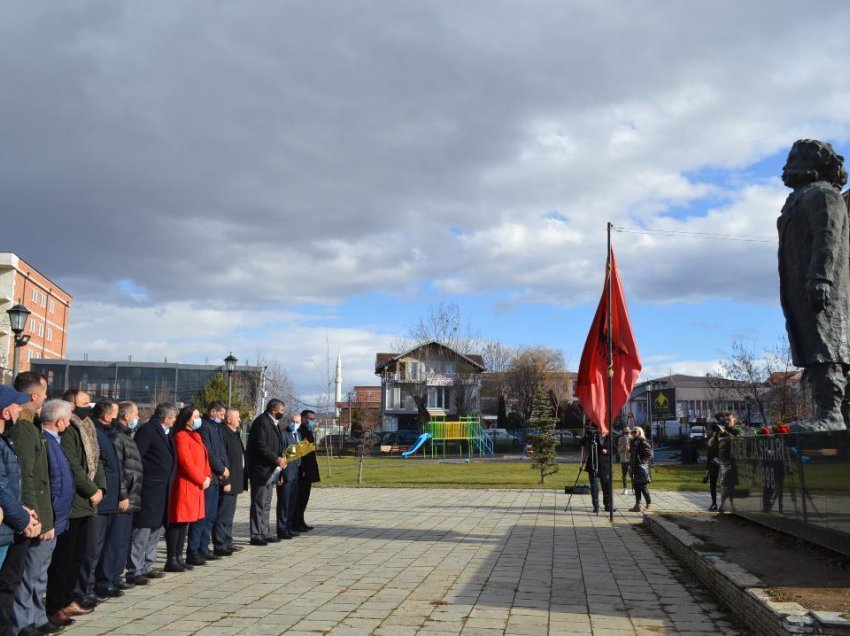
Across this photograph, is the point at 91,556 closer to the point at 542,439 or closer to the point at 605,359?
the point at 605,359

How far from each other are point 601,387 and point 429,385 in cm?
5576

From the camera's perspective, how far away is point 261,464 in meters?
11.7

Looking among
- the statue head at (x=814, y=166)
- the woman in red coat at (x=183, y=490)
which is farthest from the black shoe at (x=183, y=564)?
the statue head at (x=814, y=166)

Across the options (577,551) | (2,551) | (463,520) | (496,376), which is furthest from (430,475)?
(496,376)

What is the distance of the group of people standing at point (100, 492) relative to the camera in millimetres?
5625

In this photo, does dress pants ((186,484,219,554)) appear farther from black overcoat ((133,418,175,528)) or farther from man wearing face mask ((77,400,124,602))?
man wearing face mask ((77,400,124,602))

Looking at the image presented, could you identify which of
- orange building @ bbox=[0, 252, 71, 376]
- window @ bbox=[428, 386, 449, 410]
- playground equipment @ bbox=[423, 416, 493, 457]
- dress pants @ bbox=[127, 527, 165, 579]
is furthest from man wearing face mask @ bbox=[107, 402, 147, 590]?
window @ bbox=[428, 386, 449, 410]

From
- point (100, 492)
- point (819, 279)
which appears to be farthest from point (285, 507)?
point (819, 279)

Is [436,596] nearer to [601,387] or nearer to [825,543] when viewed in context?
[825,543]

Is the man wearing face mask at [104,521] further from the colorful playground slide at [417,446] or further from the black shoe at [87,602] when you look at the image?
the colorful playground slide at [417,446]

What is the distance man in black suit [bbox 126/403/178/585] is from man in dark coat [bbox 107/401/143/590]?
14 cm

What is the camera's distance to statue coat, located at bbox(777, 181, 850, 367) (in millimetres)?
8516

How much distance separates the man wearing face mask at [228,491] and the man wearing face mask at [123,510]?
6.78 ft

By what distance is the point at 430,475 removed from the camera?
101 ft
